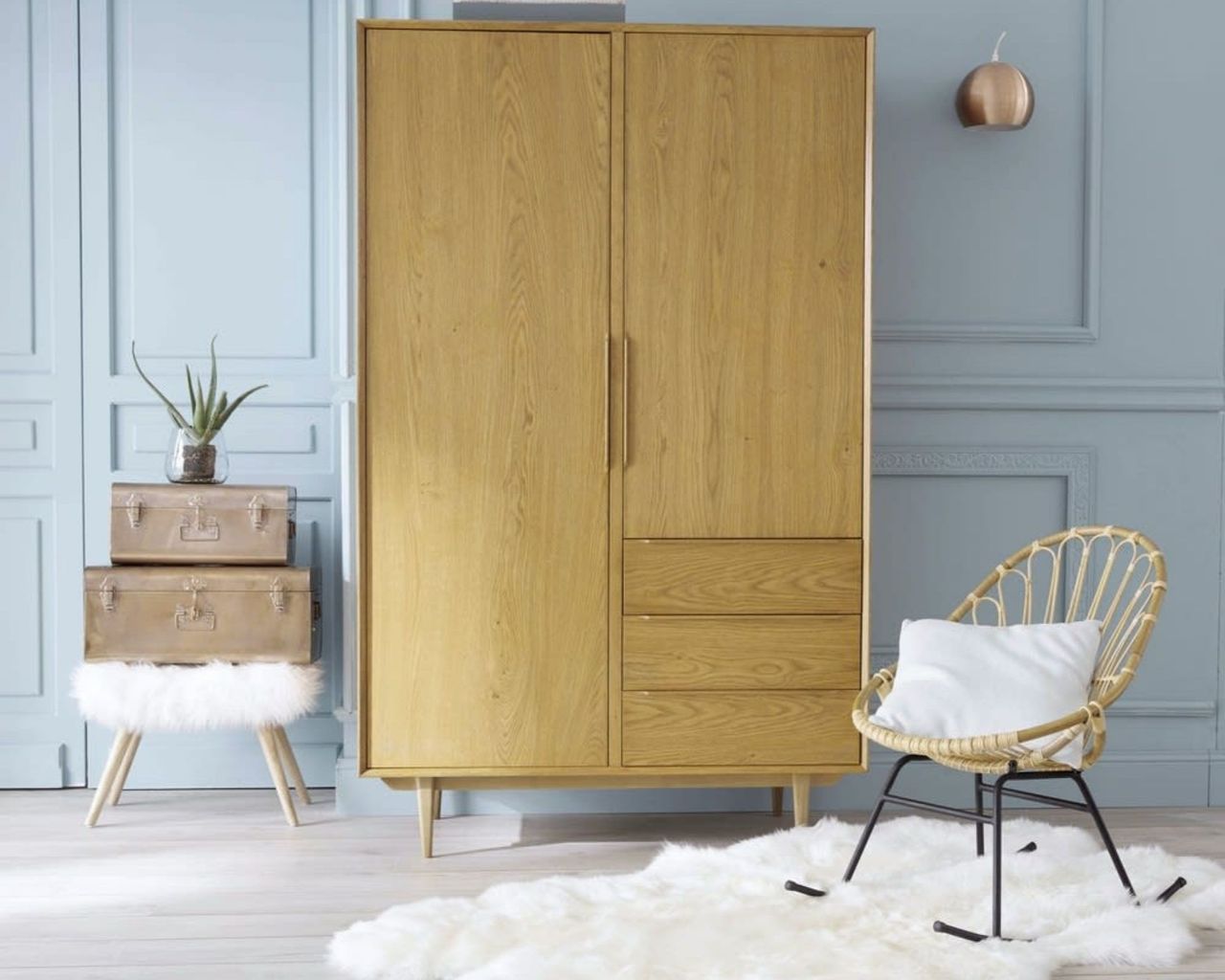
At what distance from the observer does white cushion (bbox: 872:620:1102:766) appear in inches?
95.3

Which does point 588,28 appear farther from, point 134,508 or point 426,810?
point 426,810

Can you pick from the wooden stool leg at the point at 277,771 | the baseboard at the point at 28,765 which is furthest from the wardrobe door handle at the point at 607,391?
the baseboard at the point at 28,765

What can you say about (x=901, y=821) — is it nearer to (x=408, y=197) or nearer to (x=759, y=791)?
(x=759, y=791)

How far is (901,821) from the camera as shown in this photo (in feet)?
9.95

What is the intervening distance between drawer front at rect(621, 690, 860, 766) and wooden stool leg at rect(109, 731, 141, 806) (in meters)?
1.28

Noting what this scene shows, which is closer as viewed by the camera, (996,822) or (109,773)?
(996,822)

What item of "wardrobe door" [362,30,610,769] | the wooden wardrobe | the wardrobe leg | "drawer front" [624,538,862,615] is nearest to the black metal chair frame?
the wooden wardrobe

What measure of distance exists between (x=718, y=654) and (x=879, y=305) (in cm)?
110

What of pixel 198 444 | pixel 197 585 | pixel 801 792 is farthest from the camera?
pixel 198 444

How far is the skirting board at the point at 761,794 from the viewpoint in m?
3.27

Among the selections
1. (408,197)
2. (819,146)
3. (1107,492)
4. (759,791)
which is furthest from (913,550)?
(408,197)

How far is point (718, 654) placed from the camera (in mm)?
2855

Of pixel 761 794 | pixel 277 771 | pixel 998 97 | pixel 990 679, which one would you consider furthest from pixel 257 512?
Result: pixel 998 97

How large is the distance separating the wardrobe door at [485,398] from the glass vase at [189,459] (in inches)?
22.4
